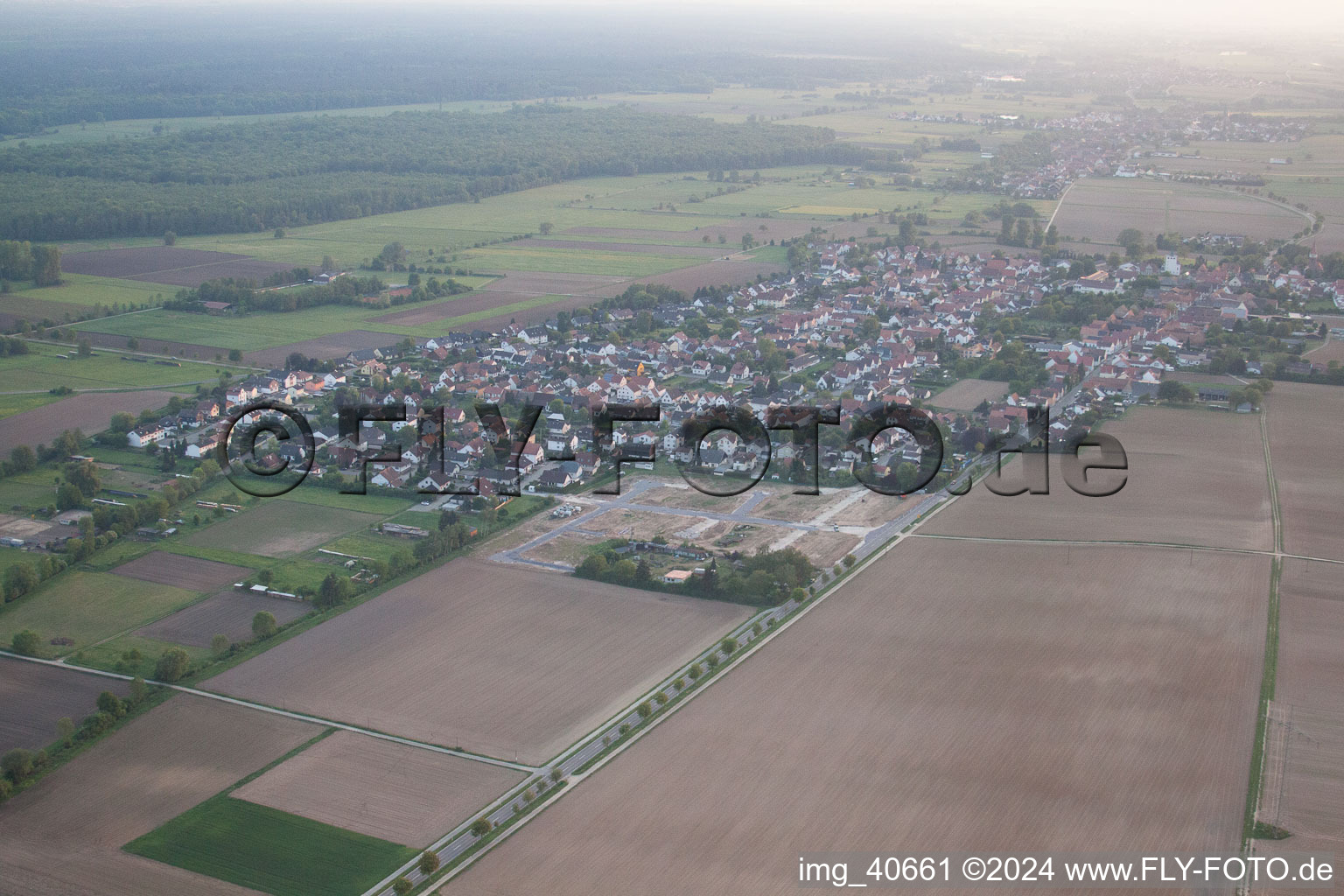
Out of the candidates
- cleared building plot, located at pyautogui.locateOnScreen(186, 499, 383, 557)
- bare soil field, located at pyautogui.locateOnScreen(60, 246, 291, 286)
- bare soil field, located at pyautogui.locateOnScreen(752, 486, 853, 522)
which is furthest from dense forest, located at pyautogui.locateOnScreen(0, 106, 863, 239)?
bare soil field, located at pyautogui.locateOnScreen(752, 486, 853, 522)

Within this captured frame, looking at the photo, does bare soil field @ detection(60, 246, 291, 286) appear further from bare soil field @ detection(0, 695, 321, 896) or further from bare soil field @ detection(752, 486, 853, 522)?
bare soil field @ detection(0, 695, 321, 896)

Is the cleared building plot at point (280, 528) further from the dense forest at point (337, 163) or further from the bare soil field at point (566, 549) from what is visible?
the dense forest at point (337, 163)

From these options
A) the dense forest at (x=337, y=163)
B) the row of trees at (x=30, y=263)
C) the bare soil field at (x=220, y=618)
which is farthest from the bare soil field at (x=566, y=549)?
the dense forest at (x=337, y=163)

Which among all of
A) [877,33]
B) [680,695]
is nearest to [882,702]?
[680,695]

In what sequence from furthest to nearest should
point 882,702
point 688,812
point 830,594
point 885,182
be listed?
point 885,182
point 830,594
point 882,702
point 688,812

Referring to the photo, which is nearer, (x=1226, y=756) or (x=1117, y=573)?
(x=1226, y=756)

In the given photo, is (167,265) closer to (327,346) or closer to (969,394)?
(327,346)

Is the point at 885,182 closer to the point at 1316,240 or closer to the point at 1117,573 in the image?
the point at 1316,240
